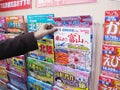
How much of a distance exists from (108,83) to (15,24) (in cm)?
60

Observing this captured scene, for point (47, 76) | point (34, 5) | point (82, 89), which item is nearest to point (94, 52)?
point (82, 89)

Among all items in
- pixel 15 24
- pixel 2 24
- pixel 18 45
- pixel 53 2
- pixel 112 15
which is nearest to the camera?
pixel 112 15

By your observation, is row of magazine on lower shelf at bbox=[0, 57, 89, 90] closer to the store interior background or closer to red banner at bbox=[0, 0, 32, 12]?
the store interior background

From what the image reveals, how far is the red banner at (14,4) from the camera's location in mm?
974

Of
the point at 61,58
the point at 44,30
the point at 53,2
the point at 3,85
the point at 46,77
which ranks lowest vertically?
the point at 3,85

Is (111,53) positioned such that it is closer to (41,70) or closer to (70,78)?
(70,78)

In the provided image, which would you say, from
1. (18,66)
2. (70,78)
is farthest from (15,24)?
(70,78)

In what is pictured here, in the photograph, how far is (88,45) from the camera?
0.68 m

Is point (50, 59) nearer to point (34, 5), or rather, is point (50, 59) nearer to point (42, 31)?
point (42, 31)

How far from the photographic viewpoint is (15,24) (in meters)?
1.01

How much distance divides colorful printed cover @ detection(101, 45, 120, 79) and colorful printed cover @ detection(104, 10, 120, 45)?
2 cm

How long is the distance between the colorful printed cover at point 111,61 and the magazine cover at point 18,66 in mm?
488

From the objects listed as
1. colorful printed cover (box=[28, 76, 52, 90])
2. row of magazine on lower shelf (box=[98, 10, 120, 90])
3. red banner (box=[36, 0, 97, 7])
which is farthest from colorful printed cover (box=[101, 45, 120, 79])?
colorful printed cover (box=[28, 76, 52, 90])

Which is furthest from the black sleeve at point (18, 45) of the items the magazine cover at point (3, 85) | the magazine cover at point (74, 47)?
the magazine cover at point (3, 85)
